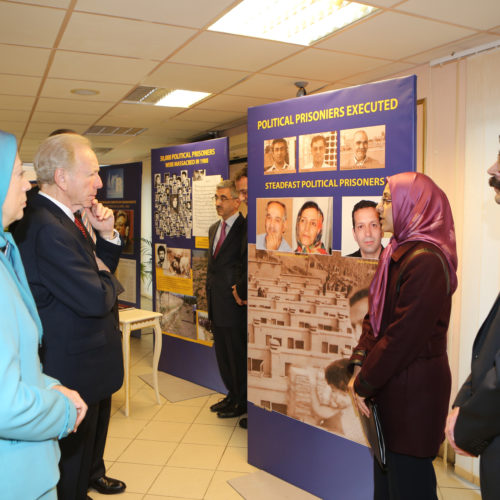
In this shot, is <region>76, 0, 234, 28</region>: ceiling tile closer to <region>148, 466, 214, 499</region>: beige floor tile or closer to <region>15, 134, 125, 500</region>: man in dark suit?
<region>15, 134, 125, 500</region>: man in dark suit

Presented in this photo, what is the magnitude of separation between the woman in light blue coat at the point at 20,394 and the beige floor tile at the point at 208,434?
2343mm

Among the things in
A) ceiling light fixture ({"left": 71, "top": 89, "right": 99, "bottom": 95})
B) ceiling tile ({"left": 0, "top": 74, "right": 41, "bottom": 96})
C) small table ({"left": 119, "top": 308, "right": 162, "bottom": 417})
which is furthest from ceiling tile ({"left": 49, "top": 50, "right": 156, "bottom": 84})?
small table ({"left": 119, "top": 308, "right": 162, "bottom": 417})

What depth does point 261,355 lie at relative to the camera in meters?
2.93

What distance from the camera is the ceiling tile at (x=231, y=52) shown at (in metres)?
3.16

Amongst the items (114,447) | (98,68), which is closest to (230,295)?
(114,447)

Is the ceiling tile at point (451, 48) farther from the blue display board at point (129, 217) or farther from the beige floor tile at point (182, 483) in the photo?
the blue display board at point (129, 217)

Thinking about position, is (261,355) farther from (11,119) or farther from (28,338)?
(11,119)

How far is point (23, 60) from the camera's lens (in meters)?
3.53

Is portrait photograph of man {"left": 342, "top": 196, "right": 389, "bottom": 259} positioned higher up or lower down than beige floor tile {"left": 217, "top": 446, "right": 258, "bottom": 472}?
higher up

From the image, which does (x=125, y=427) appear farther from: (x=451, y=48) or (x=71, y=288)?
(x=451, y=48)

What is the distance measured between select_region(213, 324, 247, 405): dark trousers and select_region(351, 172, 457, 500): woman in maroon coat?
7.12ft

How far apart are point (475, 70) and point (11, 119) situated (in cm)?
506

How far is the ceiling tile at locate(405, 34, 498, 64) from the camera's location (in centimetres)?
309

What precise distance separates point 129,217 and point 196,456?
325 cm
